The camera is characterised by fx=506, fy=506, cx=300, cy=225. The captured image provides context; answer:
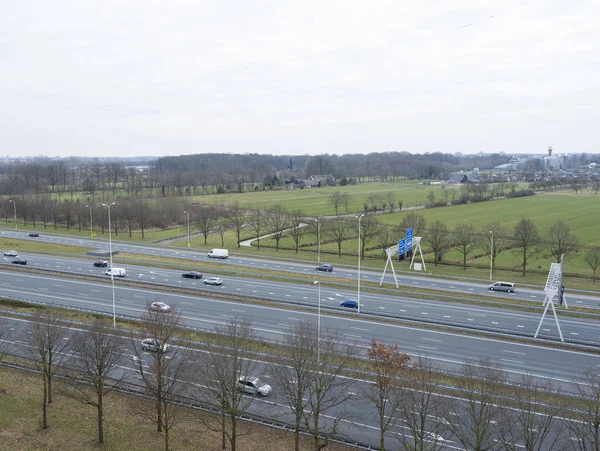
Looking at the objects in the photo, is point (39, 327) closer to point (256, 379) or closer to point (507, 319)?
point (256, 379)

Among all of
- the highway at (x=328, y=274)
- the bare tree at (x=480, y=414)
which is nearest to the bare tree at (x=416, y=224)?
the highway at (x=328, y=274)

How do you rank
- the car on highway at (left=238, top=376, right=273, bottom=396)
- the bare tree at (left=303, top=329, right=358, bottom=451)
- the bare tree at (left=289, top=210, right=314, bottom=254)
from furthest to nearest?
the bare tree at (left=289, top=210, right=314, bottom=254)
the car on highway at (left=238, top=376, right=273, bottom=396)
the bare tree at (left=303, top=329, right=358, bottom=451)

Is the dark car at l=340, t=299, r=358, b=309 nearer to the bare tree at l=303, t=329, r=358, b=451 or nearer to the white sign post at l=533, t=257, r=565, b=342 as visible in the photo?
the white sign post at l=533, t=257, r=565, b=342

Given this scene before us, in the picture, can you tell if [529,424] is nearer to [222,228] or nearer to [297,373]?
[297,373]

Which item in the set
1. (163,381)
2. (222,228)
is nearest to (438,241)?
(222,228)

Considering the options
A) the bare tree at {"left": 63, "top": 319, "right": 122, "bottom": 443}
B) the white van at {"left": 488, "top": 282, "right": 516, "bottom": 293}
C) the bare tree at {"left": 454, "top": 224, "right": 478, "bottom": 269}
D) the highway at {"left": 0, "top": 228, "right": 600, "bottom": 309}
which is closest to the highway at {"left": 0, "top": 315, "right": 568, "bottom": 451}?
the bare tree at {"left": 63, "top": 319, "right": 122, "bottom": 443}

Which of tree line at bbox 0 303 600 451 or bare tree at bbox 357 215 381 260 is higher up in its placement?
bare tree at bbox 357 215 381 260
